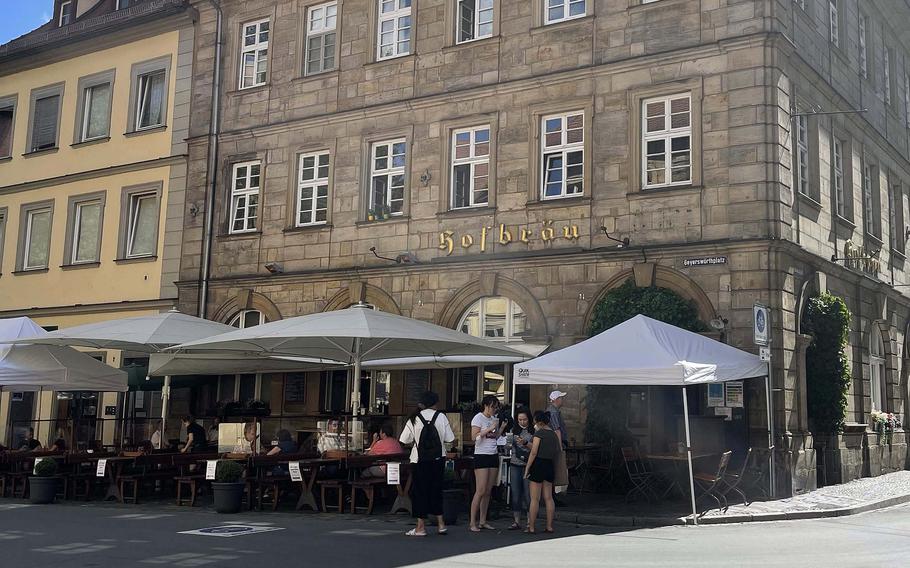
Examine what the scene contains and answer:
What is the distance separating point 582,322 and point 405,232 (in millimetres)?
4496

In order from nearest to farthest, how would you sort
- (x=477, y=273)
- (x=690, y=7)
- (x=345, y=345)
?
1. (x=345, y=345)
2. (x=690, y=7)
3. (x=477, y=273)

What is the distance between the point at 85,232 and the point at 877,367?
19479mm

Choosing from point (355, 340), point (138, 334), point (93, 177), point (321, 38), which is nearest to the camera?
point (355, 340)

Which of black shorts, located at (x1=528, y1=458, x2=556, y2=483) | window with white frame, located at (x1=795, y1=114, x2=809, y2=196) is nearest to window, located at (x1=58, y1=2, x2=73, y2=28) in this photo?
window with white frame, located at (x1=795, y1=114, x2=809, y2=196)

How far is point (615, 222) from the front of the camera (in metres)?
18.6

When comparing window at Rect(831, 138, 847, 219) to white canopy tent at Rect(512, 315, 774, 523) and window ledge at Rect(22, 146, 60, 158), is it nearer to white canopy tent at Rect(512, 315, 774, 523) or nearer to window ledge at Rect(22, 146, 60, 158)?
white canopy tent at Rect(512, 315, 774, 523)

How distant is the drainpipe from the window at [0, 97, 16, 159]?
7972 mm

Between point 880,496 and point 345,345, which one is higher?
point 345,345

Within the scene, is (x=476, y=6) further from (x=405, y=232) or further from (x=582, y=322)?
(x=582, y=322)

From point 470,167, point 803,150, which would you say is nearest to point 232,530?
point 470,167

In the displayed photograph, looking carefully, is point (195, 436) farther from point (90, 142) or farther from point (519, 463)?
point (90, 142)

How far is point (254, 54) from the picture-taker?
80.5 ft

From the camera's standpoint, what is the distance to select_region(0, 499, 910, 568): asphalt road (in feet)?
32.7

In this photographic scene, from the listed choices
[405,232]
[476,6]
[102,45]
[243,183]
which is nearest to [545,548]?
[405,232]
